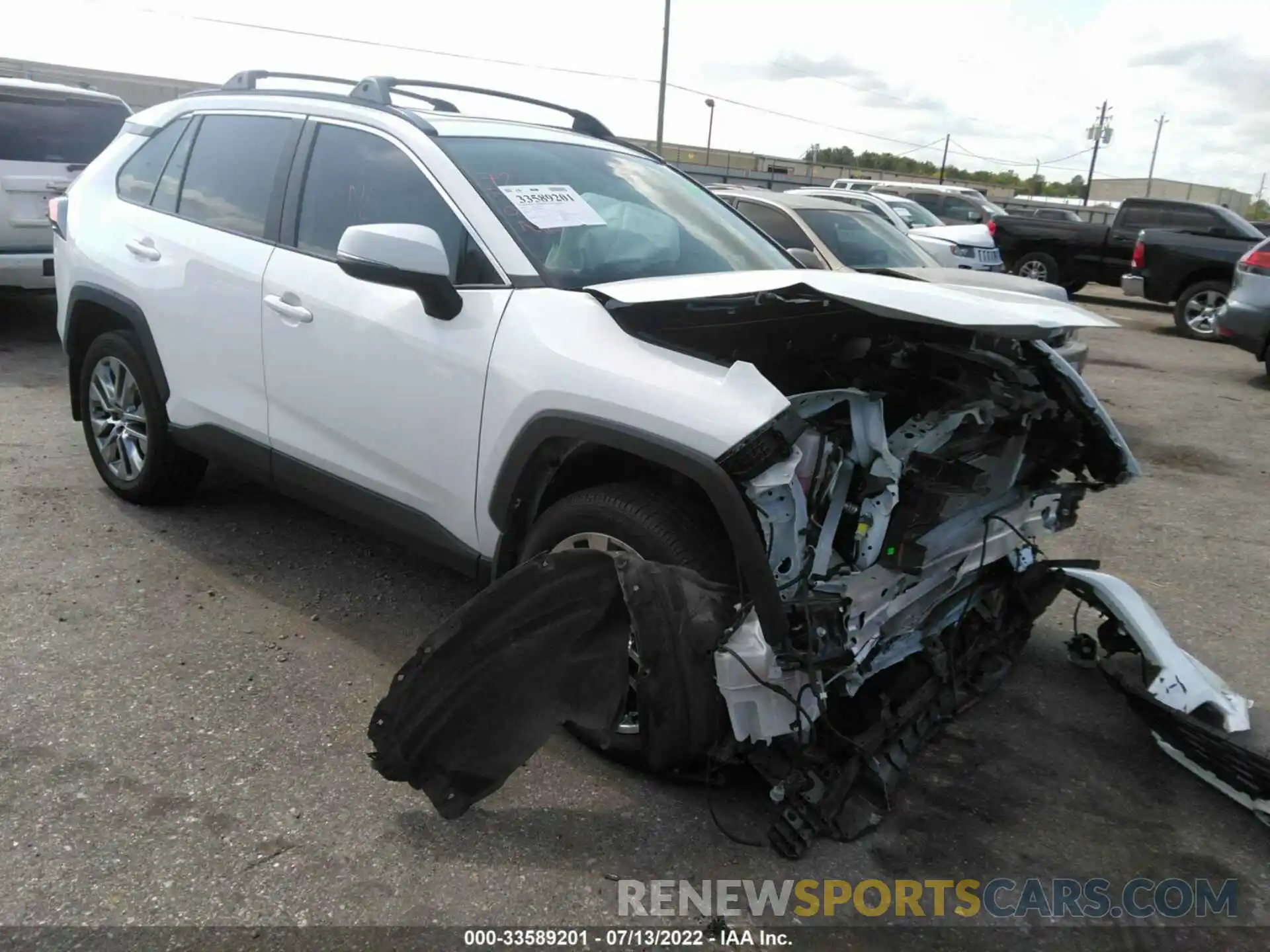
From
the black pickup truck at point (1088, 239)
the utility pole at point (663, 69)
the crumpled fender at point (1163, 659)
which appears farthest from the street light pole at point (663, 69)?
the crumpled fender at point (1163, 659)

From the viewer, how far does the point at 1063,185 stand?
308 feet

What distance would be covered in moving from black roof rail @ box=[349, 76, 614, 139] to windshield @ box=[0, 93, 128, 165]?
535 centimetres

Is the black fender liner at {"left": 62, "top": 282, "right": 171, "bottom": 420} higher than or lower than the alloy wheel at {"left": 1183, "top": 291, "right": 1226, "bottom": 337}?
higher

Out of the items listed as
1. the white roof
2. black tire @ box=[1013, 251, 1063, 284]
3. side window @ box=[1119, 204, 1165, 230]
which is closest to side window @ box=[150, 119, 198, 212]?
the white roof

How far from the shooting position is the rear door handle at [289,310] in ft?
11.6

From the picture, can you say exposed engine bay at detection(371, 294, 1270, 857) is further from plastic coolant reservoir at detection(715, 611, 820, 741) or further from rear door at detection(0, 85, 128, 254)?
rear door at detection(0, 85, 128, 254)

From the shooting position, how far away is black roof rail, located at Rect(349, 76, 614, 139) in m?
3.81

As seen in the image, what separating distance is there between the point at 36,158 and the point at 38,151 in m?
0.08

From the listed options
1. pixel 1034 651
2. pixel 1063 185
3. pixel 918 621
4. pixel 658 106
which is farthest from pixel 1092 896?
pixel 1063 185

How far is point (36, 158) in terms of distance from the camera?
8344 mm

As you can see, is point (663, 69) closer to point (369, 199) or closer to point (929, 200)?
point (929, 200)

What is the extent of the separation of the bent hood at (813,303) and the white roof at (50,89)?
7.84 m

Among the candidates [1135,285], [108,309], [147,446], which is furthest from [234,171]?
[1135,285]

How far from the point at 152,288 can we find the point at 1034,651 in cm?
400
